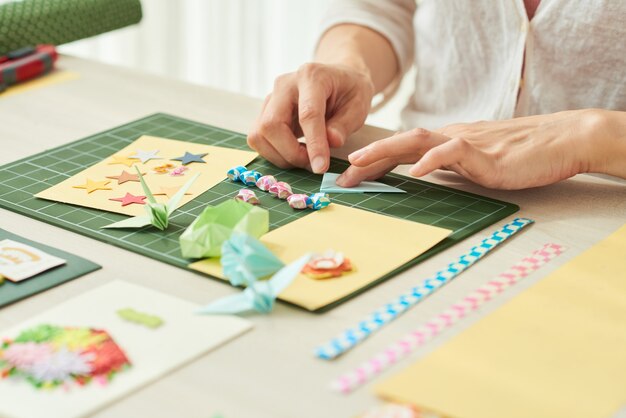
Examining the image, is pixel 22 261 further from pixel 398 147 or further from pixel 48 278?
pixel 398 147

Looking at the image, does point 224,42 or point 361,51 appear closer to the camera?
point 361,51

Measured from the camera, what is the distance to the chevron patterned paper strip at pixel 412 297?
0.72 m

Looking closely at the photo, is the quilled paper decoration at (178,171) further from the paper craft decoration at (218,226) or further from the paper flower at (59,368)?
the paper flower at (59,368)

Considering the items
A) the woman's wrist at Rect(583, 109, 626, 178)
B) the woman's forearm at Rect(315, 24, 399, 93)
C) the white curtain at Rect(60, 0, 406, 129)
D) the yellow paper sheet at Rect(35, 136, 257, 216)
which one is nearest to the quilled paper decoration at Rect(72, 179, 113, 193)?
the yellow paper sheet at Rect(35, 136, 257, 216)

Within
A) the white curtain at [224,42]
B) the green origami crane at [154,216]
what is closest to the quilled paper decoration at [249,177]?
the green origami crane at [154,216]

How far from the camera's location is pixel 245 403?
646 mm

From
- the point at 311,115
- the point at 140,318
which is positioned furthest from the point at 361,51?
the point at 140,318

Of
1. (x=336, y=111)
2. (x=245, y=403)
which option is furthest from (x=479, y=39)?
(x=245, y=403)

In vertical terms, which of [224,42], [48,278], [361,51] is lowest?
[224,42]

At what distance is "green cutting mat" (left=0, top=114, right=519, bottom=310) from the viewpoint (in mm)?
915

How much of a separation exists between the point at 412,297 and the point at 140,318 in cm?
24

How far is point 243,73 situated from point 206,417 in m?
2.25

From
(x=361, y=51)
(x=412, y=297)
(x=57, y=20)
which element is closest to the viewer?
(x=412, y=297)

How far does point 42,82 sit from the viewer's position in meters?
1.44
